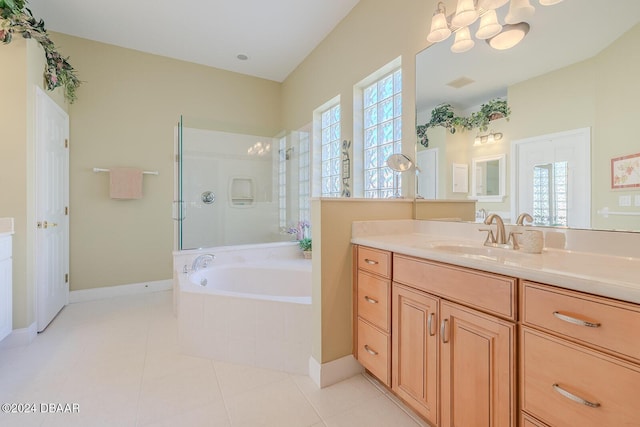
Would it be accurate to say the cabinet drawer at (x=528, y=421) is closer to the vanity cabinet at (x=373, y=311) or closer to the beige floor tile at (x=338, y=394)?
the vanity cabinet at (x=373, y=311)

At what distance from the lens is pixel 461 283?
110 cm

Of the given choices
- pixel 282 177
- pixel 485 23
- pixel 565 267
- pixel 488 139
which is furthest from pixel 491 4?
pixel 282 177

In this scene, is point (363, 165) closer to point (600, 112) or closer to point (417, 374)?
point (600, 112)

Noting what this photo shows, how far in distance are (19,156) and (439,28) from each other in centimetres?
316

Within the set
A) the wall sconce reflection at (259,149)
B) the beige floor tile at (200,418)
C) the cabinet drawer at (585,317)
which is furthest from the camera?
the wall sconce reflection at (259,149)

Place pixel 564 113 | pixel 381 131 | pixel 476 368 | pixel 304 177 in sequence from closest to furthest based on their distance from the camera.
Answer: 1. pixel 476 368
2. pixel 564 113
3. pixel 381 131
4. pixel 304 177

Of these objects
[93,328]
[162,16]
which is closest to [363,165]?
[162,16]

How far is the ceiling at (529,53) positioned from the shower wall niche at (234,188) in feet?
6.55

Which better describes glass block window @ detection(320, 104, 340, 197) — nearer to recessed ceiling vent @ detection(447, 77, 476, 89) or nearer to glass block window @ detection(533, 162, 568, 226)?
recessed ceiling vent @ detection(447, 77, 476, 89)

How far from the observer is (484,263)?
101cm

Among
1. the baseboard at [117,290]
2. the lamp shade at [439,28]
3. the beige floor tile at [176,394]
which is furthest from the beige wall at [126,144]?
the lamp shade at [439,28]

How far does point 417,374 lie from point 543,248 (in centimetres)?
85

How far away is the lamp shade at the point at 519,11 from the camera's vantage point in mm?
1374

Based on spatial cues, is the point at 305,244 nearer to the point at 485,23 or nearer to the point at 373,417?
the point at 373,417
